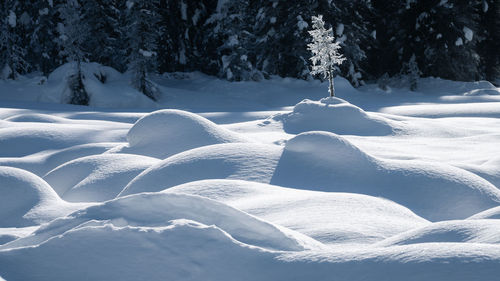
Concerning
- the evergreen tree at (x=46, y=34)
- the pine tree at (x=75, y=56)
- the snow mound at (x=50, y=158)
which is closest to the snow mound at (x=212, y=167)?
the snow mound at (x=50, y=158)

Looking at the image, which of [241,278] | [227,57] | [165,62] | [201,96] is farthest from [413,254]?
[165,62]

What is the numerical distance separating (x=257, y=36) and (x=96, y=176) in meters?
17.6

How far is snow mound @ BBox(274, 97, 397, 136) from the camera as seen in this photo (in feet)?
31.3

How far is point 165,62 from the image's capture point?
23234 millimetres

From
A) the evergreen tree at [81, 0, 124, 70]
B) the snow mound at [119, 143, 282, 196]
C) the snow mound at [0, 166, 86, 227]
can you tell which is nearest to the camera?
the snow mound at [0, 166, 86, 227]

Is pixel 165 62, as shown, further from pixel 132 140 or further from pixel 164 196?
pixel 164 196

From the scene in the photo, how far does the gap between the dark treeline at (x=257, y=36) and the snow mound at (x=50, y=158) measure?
1138 cm

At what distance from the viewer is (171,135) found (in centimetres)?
713

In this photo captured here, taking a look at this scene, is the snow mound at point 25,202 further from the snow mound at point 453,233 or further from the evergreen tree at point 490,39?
the evergreen tree at point 490,39

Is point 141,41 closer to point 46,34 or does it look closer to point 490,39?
point 46,34

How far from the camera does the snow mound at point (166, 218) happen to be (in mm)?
2674

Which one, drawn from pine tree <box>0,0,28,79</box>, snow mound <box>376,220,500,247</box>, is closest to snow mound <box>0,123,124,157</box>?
snow mound <box>376,220,500,247</box>

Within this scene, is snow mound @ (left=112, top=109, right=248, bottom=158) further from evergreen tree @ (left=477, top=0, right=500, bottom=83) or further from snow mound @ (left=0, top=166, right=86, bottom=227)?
evergreen tree @ (left=477, top=0, right=500, bottom=83)

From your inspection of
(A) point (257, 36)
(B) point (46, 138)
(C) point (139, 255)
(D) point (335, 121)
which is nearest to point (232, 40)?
(A) point (257, 36)
